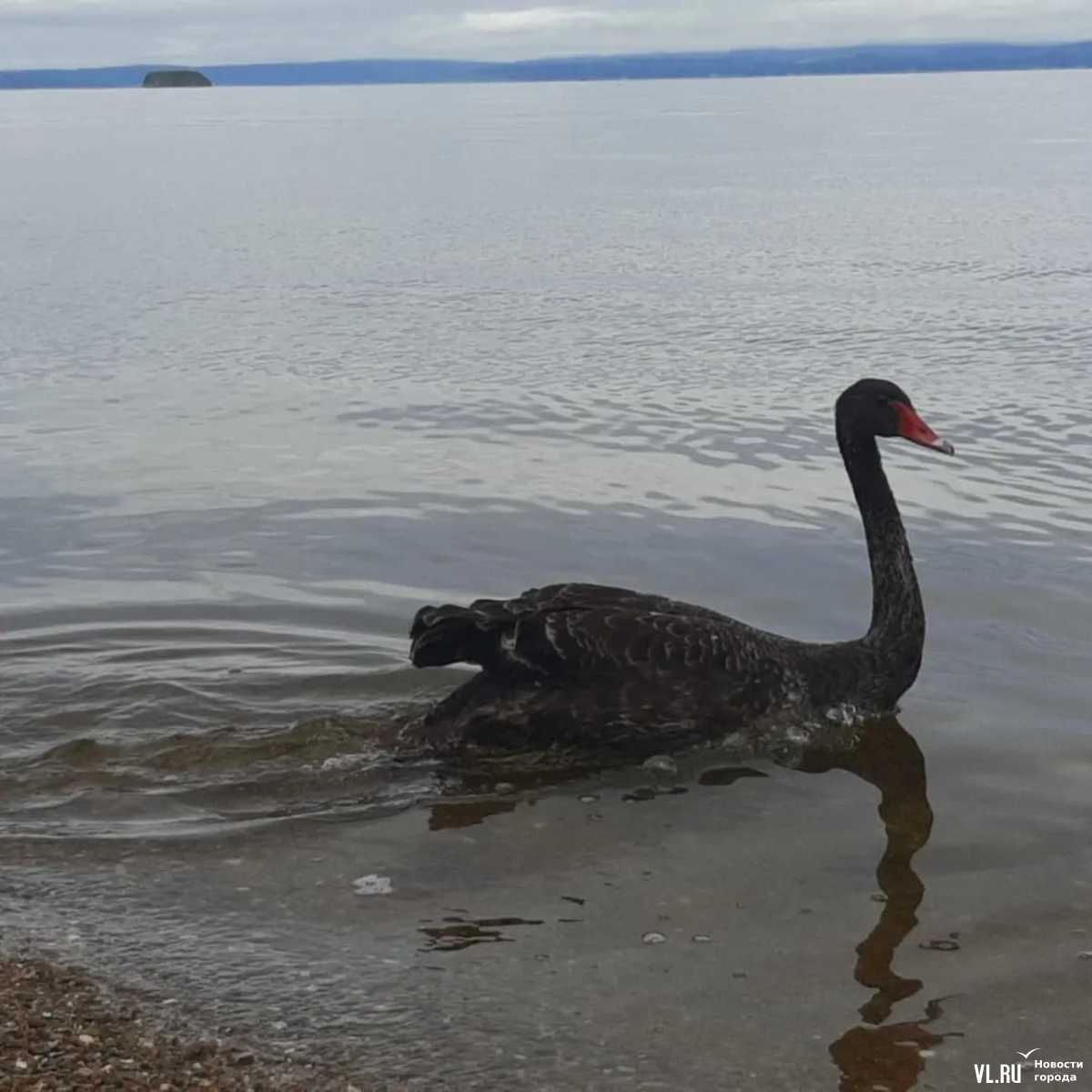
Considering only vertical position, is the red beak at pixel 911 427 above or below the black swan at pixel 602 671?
above

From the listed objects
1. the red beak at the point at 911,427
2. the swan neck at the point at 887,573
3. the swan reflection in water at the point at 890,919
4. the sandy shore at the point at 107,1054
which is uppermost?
the red beak at the point at 911,427

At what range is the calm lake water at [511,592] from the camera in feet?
13.8

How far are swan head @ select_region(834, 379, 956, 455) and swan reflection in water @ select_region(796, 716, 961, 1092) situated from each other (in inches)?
41.8

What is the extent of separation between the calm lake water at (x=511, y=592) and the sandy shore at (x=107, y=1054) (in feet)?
0.47

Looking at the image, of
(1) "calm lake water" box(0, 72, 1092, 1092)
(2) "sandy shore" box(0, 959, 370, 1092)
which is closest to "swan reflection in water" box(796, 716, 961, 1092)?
(1) "calm lake water" box(0, 72, 1092, 1092)

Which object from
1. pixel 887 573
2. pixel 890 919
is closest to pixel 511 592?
pixel 887 573
